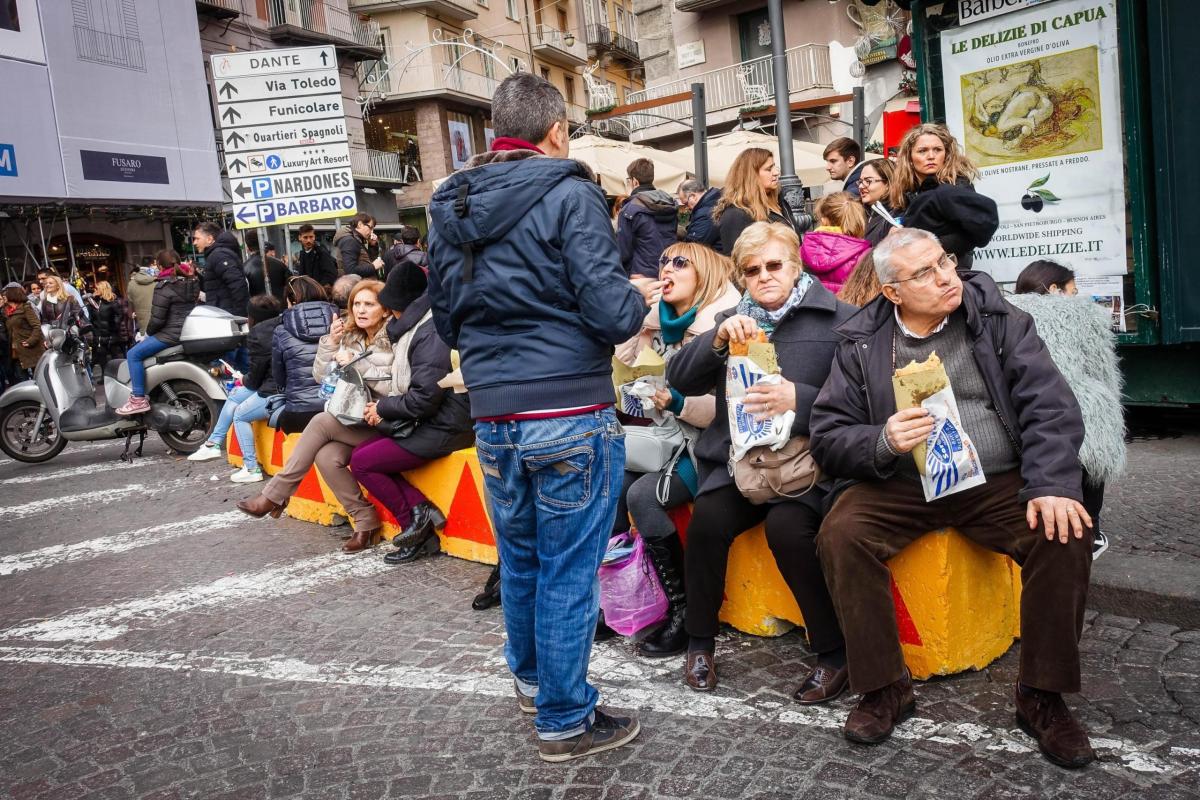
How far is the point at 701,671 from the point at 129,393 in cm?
756

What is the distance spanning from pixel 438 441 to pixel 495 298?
273cm

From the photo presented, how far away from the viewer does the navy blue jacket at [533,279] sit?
118 inches

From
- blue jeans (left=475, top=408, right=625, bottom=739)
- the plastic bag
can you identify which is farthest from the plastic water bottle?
blue jeans (left=475, top=408, right=625, bottom=739)

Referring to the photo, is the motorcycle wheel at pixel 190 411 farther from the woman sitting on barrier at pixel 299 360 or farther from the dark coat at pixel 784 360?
the dark coat at pixel 784 360

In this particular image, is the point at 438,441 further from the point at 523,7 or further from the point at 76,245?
the point at 523,7

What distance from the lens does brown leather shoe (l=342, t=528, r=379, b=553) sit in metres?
6.05

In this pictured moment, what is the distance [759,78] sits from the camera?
1159 inches

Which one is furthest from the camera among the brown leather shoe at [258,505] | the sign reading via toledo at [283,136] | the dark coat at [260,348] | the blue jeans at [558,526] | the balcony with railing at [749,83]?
the balcony with railing at [749,83]

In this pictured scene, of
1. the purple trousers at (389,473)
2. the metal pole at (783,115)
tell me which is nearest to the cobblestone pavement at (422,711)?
the purple trousers at (389,473)

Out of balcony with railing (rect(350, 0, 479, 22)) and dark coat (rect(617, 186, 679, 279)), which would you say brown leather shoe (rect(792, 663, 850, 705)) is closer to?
dark coat (rect(617, 186, 679, 279))

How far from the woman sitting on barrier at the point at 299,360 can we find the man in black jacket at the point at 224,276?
15.8ft

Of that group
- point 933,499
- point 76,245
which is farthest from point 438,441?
point 76,245

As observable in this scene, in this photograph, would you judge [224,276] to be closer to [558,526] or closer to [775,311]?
[775,311]

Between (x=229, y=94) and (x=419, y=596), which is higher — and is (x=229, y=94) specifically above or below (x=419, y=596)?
above
